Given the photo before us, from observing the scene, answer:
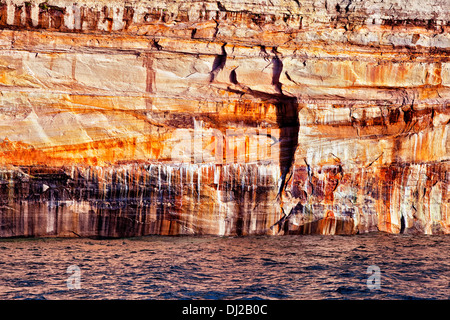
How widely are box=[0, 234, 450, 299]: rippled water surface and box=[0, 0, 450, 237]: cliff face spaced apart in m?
0.44

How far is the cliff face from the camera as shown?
6.79 metres

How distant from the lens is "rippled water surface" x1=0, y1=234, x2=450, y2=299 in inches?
182

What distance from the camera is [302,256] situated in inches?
236

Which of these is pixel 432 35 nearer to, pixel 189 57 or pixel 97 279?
pixel 189 57

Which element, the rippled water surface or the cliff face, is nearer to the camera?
the rippled water surface

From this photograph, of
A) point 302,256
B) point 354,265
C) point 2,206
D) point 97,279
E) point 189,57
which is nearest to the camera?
point 97,279

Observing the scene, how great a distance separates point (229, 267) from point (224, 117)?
2.63 metres

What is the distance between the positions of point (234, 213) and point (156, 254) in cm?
159

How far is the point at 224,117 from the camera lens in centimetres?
727

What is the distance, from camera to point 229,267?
18.0ft

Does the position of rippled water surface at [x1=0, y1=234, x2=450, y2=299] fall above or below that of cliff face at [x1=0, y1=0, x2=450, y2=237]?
below

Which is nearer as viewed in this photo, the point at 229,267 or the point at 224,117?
the point at 229,267

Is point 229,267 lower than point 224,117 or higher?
lower

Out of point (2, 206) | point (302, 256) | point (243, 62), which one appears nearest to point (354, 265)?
point (302, 256)
